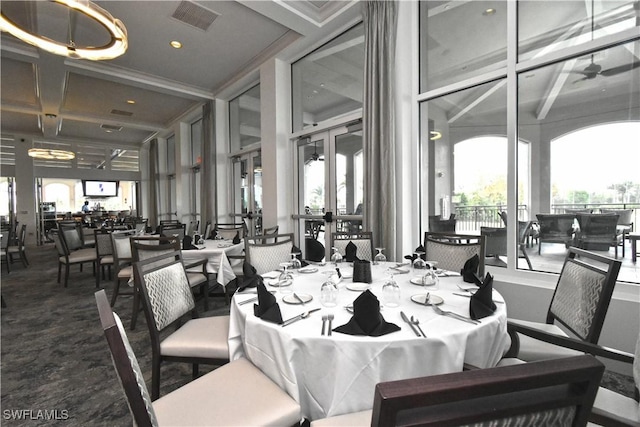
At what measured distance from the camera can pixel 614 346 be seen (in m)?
2.27

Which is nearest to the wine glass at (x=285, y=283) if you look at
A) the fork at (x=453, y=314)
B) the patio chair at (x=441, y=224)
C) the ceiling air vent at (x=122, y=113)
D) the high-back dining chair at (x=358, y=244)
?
the fork at (x=453, y=314)

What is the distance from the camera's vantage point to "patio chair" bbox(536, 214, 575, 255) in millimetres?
3357

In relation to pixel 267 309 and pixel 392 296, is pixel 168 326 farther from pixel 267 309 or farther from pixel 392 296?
pixel 392 296

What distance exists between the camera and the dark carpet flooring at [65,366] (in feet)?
6.28

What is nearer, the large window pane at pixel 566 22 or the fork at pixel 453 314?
the fork at pixel 453 314

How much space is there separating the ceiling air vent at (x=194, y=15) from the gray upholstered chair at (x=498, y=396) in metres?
5.01

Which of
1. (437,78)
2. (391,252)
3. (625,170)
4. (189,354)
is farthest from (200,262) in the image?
(625,170)

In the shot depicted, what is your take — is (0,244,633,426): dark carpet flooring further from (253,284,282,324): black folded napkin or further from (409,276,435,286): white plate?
(409,276,435,286): white plate

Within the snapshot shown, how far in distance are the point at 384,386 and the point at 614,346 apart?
2.96 metres

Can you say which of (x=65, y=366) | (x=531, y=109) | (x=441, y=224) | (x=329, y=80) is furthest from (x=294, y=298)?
(x=329, y=80)

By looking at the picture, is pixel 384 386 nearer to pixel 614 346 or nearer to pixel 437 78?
pixel 614 346

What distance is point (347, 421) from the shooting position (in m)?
1.08

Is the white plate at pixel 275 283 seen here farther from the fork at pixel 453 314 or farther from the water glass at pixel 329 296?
the fork at pixel 453 314

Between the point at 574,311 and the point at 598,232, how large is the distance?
2.14m
